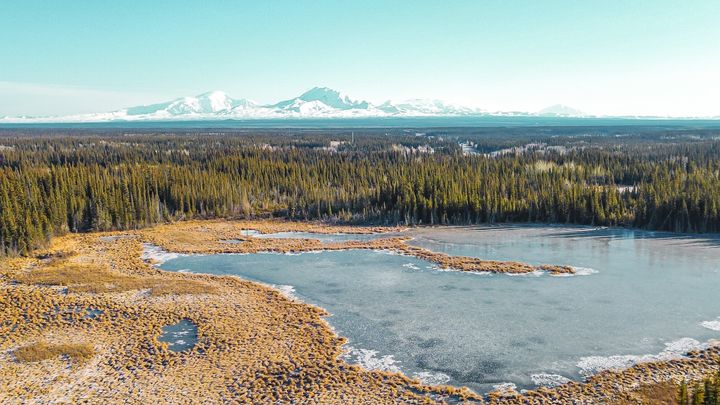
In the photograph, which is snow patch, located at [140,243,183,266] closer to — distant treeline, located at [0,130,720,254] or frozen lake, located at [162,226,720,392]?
frozen lake, located at [162,226,720,392]

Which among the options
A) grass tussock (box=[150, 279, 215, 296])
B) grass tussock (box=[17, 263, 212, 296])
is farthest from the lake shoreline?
grass tussock (box=[17, 263, 212, 296])

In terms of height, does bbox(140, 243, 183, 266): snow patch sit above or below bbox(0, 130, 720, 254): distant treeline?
below

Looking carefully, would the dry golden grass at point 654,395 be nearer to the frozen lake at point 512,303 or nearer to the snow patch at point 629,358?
the snow patch at point 629,358

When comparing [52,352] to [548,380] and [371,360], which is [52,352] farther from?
[548,380]

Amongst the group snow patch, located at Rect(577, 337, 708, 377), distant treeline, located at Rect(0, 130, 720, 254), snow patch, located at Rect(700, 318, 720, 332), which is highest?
distant treeline, located at Rect(0, 130, 720, 254)

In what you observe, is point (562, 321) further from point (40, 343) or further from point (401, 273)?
point (40, 343)

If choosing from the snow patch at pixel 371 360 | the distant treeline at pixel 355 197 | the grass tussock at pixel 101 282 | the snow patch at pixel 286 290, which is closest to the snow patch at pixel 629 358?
the snow patch at pixel 371 360
